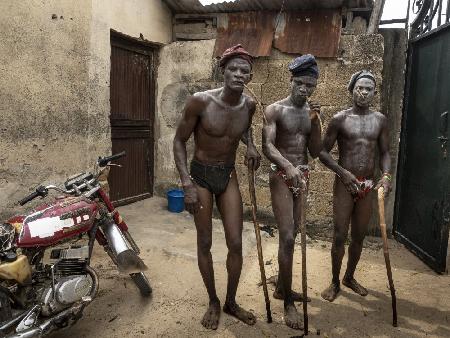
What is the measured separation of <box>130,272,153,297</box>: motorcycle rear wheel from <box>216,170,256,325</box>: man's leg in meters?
0.82

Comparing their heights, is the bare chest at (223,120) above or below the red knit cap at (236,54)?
below

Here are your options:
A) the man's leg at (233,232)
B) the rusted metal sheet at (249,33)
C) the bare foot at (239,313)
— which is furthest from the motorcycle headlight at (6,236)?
the rusted metal sheet at (249,33)

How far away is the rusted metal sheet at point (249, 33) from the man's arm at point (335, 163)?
88.3 inches

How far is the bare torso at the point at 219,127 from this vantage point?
3188 mm

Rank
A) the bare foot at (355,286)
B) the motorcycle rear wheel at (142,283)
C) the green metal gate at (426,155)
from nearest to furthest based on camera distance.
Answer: the motorcycle rear wheel at (142,283) → the bare foot at (355,286) → the green metal gate at (426,155)

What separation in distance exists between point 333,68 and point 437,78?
1.36 meters

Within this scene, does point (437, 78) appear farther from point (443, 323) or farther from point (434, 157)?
point (443, 323)

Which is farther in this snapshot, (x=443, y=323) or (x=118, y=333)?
(x=443, y=323)

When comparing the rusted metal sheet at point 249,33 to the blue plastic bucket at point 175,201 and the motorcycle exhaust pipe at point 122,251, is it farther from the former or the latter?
the motorcycle exhaust pipe at point 122,251

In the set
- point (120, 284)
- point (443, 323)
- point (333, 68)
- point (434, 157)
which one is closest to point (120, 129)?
point (120, 284)

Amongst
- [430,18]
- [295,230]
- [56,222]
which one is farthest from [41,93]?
[430,18]

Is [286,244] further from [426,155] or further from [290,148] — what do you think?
[426,155]

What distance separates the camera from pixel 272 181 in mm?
3629

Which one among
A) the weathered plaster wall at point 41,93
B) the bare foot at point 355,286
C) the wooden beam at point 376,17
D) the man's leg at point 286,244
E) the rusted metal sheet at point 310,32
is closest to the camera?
the man's leg at point 286,244
